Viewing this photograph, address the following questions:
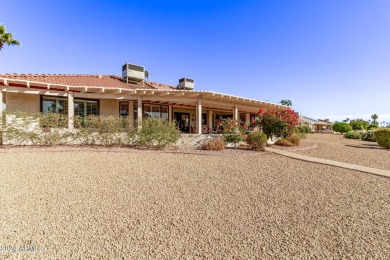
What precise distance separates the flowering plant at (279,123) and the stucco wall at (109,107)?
1073 centimetres

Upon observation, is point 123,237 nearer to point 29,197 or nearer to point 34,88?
point 29,197

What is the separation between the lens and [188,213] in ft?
11.1

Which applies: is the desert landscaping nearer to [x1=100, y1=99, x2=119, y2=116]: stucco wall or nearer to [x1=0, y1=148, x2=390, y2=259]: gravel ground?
[x1=0, y1=148, x2=390, y2=259]: gravel ground

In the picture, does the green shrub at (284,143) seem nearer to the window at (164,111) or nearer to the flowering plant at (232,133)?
the flowering plant at (232,133)

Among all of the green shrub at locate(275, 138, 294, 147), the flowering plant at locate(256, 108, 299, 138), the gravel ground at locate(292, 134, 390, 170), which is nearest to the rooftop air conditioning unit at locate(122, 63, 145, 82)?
the flowering plant at locate(256, 108, 299, 138)

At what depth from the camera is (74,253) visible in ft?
7.70

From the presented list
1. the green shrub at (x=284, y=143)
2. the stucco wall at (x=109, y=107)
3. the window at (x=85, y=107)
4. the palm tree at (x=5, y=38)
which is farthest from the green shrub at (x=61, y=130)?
the green shrub at (x=284, y=143)

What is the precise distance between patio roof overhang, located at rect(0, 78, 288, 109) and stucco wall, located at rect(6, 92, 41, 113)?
34.5 inches

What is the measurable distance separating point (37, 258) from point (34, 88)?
37.5 feet

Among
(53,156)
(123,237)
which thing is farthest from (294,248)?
(53,156)

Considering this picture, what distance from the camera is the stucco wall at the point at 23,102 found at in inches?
414

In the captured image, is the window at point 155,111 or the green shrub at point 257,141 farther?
the window at point 155,111

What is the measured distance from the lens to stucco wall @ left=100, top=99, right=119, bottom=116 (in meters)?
13.0

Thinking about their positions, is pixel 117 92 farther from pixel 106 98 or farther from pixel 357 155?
pixel 357 155
